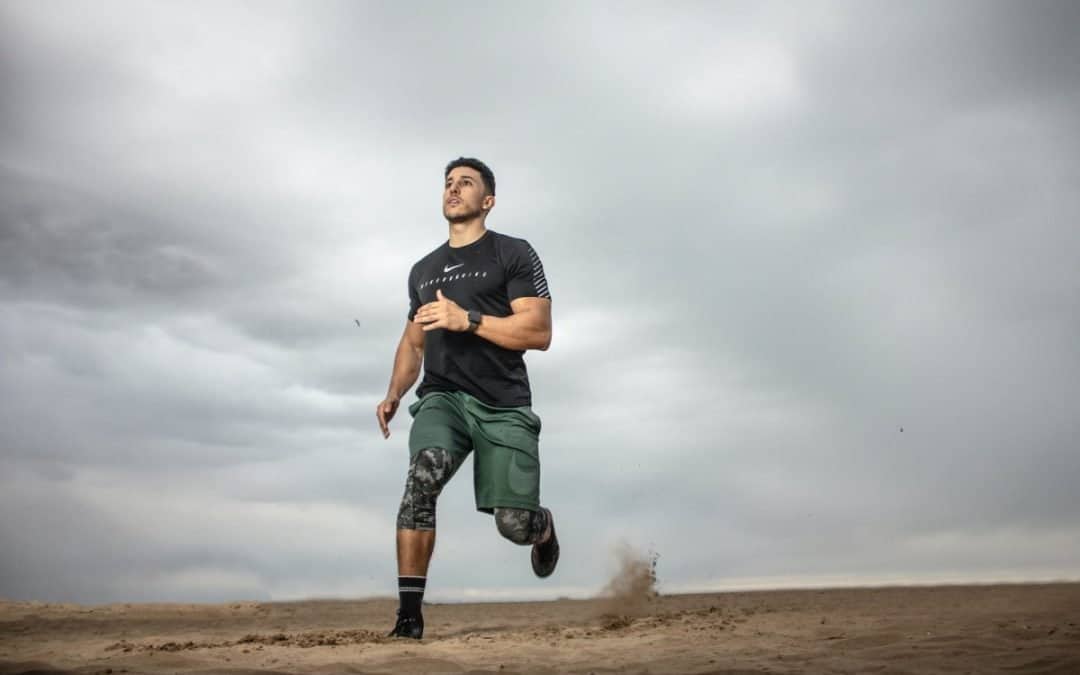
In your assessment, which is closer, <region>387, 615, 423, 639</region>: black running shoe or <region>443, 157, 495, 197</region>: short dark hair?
<region>387, 615, 423, 639</region>: black running shoe

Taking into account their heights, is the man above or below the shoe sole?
above

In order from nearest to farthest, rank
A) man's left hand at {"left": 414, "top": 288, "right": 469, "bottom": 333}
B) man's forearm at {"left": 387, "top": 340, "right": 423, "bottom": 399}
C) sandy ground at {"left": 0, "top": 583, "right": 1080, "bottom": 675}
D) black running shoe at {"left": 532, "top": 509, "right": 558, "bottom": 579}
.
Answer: sandy ground at {"left": 0, "top": 583, "right": 1080, "bottom": 675} < man's left hand at {"left": 414, "top": 288, "right": 469, "bottom": 333} < black running shoe at {"left": 532, "top": 509, "right": 558, "bottom": 579} < man's forearm at {"left": 387, "top": 340, "right": 423, "bottom": 399}

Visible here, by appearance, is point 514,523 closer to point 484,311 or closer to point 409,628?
point 409,628

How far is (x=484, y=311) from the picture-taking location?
7.09 m

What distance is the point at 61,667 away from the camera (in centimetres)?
558

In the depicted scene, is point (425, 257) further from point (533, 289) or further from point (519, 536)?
point (519, 536)

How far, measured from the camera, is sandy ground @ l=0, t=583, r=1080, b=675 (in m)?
5.35

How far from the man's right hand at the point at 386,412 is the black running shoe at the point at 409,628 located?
4.81 ft

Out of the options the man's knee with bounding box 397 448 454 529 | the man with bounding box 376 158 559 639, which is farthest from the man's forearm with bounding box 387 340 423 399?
the man's knee with bounding box 397 448 454 529

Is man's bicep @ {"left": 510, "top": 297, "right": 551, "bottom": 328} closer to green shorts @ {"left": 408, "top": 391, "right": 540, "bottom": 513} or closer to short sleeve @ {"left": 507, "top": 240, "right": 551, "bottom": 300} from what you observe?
short sleeve @ {"left": 507, "top": 240, "right": 551, "bottom": 300}

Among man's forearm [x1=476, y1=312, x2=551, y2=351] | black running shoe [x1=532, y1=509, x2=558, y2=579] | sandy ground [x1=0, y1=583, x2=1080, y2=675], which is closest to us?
sandy ground [x1=0, y1=583, x2=1080, y2=675]

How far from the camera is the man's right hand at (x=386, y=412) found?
7.48m

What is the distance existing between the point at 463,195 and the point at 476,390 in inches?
60.8

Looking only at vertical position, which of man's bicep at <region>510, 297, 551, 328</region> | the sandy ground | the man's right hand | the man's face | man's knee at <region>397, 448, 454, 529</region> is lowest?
the sandy ground
